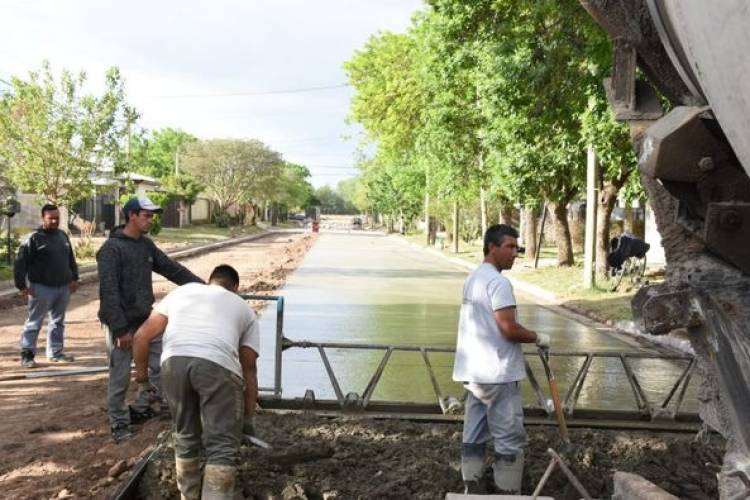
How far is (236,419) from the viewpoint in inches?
170

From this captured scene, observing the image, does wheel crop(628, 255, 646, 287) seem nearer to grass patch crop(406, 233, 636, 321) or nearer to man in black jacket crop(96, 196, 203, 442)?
grass patch crop(406, 233, 636, 321)

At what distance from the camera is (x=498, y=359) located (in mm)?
4516

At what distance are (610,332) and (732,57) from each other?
11724mm

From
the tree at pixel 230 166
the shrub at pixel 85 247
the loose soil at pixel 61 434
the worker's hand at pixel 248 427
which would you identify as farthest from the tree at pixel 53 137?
the tree at pixel 230 166

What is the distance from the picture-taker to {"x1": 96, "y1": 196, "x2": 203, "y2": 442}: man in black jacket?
19.0 ft

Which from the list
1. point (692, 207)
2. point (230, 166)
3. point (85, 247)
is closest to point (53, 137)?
point (85, 247)

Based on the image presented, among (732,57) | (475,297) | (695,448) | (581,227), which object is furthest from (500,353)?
(581,227)

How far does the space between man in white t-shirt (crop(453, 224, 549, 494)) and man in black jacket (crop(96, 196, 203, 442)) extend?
2163mm

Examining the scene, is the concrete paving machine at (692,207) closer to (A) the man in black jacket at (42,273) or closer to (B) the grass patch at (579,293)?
(A) the man in black jacket at (42,273)

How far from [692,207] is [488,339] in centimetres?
194

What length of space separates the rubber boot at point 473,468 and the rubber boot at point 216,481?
1.36m

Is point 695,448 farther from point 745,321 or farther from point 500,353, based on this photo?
point 745,321

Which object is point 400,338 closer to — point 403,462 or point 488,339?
point 403,462

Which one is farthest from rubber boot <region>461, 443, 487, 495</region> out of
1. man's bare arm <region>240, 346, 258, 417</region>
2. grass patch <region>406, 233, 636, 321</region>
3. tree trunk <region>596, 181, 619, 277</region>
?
tree trunk <region>596, 181, 619, 277</region>
